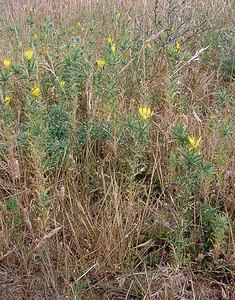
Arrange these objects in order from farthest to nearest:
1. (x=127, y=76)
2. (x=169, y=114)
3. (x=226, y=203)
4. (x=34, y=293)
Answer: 1. (x=127, y=76)
2. (x=169, y=114)
3. (x=226, y=203)
4. (x=34, y=293)

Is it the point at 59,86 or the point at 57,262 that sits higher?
the point at 59,86

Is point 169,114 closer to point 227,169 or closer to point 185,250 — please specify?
point 227,169

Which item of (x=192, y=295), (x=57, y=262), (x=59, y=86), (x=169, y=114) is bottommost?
(x=192, y=295)

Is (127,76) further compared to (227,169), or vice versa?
(127,76)

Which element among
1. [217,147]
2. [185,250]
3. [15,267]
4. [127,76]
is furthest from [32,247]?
[127,76]

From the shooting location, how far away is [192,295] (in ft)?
4.92

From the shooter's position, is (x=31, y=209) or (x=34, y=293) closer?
(x=34, y=293)

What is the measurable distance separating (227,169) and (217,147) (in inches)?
4.9

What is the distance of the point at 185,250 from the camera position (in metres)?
1.63

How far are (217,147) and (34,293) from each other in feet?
3.46

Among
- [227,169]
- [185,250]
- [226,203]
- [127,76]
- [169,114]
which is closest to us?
[185,250]

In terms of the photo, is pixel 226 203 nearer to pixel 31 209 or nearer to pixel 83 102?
pixel 31 209

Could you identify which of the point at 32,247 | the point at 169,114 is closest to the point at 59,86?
the point at 169,114

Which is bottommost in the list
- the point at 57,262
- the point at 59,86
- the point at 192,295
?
the point at 192,295
